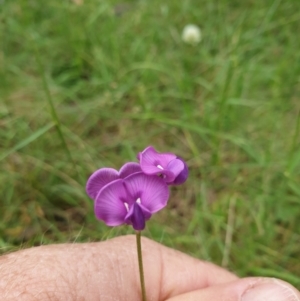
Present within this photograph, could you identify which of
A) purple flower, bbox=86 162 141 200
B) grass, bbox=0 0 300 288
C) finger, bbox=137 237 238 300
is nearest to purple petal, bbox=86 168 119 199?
purple flower, bbox=86 162 141 200

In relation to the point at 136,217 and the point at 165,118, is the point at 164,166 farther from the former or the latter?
the point at 165,118

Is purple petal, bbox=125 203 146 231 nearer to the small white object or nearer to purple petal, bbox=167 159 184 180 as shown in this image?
purple petal, bbox=167 159 184 180

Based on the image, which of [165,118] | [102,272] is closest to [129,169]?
[102,272]

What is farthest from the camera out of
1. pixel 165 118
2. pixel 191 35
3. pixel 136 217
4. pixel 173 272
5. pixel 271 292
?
pixel 191 35

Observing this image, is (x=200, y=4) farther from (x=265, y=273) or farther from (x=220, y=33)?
(x=265, y=273)

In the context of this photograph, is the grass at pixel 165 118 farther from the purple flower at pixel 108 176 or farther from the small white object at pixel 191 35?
the purple flower at pixel 108 176

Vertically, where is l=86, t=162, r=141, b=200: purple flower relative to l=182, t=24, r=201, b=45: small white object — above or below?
below

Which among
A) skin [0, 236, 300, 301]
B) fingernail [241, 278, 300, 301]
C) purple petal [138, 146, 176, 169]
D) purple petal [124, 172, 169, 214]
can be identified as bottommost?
fingernail [241, 278, 300, 301]
